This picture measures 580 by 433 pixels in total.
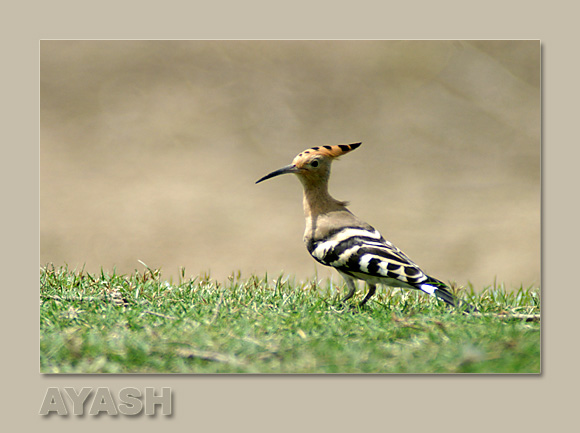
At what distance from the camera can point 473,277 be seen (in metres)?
6.46

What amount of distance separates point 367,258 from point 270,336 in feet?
2.89

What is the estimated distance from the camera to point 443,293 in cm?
463

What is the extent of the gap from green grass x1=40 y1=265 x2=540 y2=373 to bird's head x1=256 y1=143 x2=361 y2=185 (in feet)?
2.83

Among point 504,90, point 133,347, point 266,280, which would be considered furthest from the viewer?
point 504,90

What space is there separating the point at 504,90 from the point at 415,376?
9.42 feet

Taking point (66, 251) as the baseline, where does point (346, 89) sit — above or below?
above

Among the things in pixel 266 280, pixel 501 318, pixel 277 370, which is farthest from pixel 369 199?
pixel 277 370

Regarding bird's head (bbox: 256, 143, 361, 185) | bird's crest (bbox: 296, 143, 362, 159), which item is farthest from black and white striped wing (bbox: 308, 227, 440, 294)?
bird's crest (bbox: 296, 143, 362, 159)

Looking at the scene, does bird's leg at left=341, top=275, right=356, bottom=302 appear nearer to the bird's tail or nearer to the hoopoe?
the hoopoe

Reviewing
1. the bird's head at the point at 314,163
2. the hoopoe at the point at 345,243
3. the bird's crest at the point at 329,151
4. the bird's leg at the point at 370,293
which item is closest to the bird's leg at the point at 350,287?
the hoopoe at the point at 345,243

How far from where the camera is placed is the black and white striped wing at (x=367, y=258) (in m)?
4.66

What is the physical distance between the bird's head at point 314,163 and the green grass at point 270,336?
2.83 feet

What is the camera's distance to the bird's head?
5.08 m

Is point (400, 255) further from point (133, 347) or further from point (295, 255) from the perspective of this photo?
point (295, 255)
